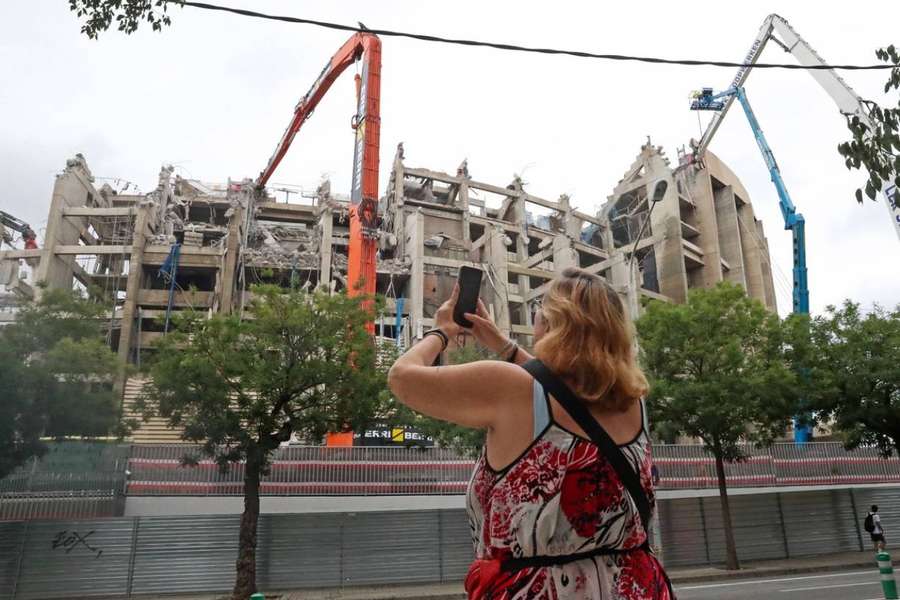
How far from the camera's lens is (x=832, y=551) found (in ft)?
67.5

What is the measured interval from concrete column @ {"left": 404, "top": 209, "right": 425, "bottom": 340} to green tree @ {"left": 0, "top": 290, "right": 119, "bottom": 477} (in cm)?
2502

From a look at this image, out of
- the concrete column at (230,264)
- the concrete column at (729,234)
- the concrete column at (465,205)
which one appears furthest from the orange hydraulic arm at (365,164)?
the concrete column at (729,234)

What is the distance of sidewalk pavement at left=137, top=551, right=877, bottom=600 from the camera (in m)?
14.9

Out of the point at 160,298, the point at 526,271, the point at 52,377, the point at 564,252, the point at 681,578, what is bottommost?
the point at 681,578

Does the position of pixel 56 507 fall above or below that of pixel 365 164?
below

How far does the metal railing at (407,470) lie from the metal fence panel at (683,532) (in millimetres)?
1613

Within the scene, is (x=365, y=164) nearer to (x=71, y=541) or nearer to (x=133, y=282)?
(x=71, y=541)

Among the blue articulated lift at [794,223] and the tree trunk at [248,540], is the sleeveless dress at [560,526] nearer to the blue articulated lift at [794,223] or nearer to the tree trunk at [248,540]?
the tree trunk at [248,540]

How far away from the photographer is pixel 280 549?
16.3 metres

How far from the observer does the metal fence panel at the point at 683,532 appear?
18422 mm

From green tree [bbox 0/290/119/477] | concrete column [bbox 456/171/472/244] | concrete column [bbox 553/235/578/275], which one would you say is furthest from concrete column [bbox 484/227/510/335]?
green tree [bbox 0/290/119/477]

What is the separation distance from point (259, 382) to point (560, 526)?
1390cm

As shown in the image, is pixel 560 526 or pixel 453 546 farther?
pixel 453 546

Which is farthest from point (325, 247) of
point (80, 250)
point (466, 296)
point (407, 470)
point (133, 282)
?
point (466, 296)
